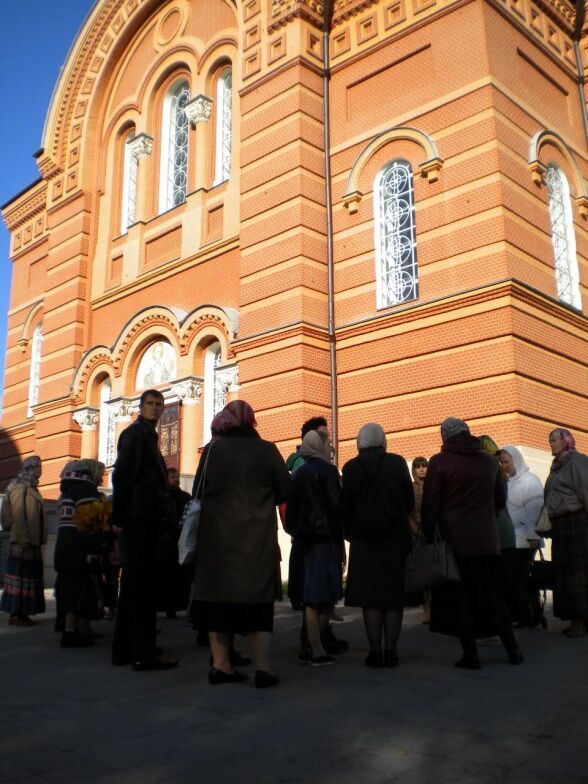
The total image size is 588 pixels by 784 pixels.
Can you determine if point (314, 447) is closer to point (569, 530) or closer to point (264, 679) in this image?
point (264, 679)

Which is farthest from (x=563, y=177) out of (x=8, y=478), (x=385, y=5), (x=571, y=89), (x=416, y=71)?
(x=8, y=478)

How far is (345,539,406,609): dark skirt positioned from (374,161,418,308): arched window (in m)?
7.89

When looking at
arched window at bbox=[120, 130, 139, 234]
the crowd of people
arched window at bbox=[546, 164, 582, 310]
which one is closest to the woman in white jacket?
the crowd of people

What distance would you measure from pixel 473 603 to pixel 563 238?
1022 cm

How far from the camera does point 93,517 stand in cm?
657

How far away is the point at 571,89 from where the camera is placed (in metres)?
14.9

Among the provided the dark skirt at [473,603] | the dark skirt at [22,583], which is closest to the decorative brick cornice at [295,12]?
the dark skirt at [22,583]

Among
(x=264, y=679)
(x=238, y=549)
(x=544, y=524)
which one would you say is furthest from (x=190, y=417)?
(x=264, y=679)

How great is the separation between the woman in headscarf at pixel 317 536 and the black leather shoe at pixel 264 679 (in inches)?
32.9

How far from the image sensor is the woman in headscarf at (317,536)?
546 cm

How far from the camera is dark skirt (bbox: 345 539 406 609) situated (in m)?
5.24

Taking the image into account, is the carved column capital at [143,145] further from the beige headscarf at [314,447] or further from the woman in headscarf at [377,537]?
the woman in headscarf at [377,537]

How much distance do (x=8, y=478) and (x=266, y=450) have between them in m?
18.4

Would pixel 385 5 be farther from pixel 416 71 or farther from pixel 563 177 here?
pixel 563 177
